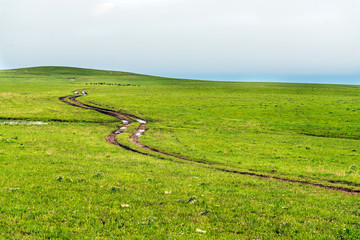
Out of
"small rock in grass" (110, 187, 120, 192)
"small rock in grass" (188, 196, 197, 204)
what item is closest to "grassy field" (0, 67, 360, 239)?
"small rock in grass" (110, 187, 120, 192)

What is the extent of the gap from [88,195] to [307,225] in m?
11.5

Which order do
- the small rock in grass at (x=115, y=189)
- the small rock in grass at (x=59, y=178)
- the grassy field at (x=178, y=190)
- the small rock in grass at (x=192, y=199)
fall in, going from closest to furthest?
the grassy field at (x=178, y=190)
the small rock in grass at (x=192, y=199)
the small rock in grass at (x=115, y=189)
the small rock in grass at (x=59, y=178)

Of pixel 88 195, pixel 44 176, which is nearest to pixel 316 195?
pixel 88 195

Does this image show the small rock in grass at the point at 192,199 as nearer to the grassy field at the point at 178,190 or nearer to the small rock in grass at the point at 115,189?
the grassy field at the point at 178,190

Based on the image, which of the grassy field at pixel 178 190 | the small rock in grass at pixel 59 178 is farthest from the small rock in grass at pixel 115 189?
the small rock in grass at pixel 59 178

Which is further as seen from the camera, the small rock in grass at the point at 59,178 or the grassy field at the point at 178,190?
the small rock in grass at the point at 59,178

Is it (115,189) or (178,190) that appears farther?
(178,190)

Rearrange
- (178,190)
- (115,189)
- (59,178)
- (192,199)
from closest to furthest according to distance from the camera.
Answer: (192,199) → (115,189) → (178,190) → (59,178)

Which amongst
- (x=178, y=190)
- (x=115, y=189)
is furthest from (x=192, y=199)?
(x=115, y=189)

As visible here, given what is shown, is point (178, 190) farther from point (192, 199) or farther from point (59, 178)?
point (59, 178)

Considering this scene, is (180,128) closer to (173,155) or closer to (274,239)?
(173,155)

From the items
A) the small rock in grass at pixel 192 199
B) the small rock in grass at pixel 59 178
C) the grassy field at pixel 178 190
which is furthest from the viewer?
the small rock in grass at pixel 59 178

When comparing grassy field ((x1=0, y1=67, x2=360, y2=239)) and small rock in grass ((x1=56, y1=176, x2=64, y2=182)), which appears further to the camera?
small rock in grass ((x1=56, y1=176, x2=64, y2=182))

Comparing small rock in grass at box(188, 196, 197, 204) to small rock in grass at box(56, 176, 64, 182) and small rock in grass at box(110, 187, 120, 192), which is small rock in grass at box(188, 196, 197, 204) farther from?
small rock in grass at box(56, 176, 64, 182)
